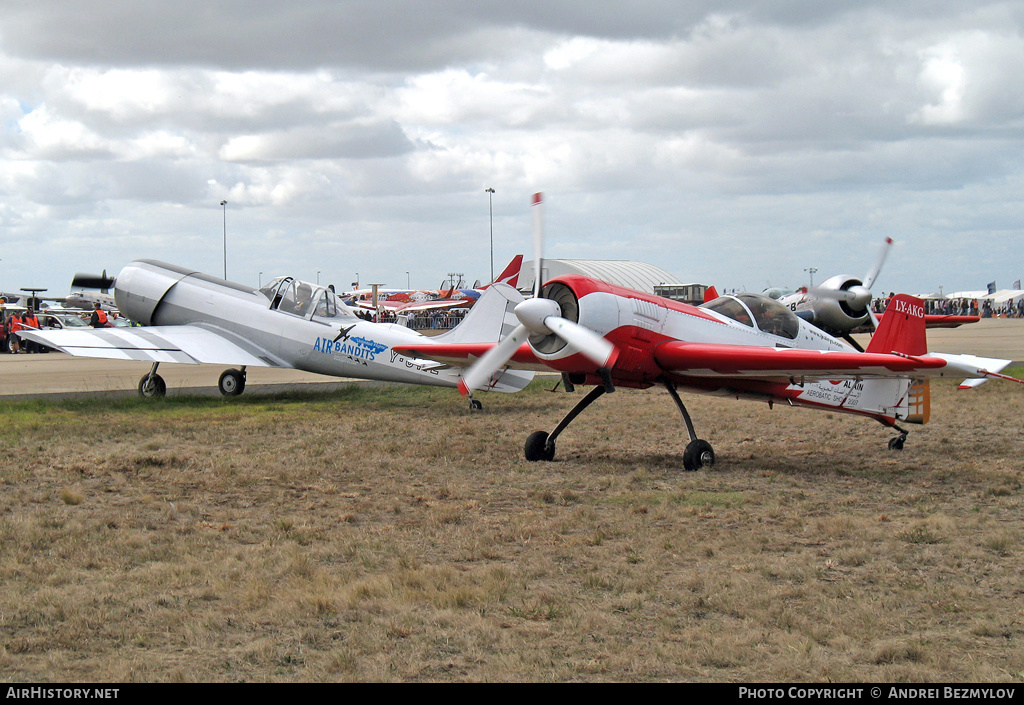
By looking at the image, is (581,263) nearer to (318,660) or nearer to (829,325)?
(829,325)

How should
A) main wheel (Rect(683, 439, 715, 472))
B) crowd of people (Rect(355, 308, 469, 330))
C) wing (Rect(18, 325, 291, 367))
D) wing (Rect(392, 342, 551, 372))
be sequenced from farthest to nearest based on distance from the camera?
crowd of people (Rect(355, 308, 469, 330))
wing (Rect(18, 325, 291, 367))
wing (Rect(392, 342, 551, 372))
main wheel (Rect(683, 439, 715, 472))

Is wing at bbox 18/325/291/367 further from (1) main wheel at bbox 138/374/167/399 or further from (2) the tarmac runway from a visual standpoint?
(2) the tarmac runway

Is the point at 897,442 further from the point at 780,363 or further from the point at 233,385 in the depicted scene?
the point at 233,385

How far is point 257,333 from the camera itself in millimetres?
17672

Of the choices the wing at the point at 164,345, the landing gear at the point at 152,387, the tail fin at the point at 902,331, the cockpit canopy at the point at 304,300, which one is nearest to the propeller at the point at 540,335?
the tail fin at the point at 902,331

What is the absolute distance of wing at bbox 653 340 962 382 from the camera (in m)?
9.04

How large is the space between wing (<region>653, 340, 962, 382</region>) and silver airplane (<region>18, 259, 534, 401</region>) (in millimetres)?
5188

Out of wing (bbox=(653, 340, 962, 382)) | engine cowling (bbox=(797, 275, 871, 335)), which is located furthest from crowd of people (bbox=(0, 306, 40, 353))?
wing (bbox=(653, 340, 962, 382))

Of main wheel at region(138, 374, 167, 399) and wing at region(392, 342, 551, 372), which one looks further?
main wheel at region(138, 374, 167, 399)

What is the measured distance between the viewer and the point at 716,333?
10625 mm

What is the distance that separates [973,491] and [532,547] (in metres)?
4.83

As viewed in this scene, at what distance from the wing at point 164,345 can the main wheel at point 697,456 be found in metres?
9.92

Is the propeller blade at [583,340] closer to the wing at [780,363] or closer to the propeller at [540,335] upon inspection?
the propeller at [540,335]

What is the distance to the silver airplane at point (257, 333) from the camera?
15703 millimetres
